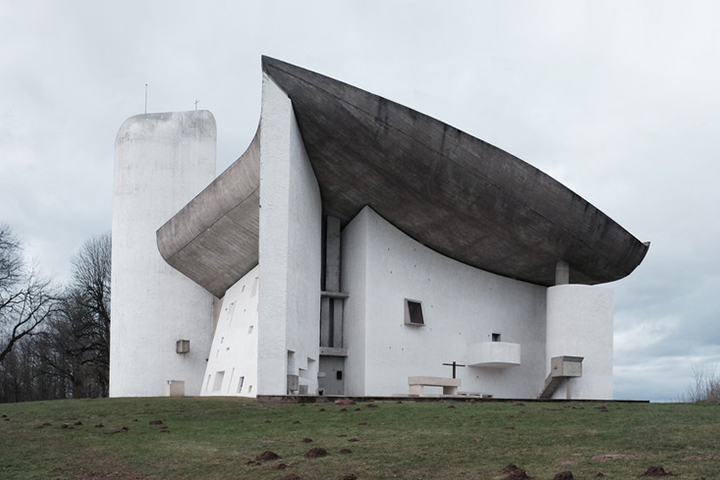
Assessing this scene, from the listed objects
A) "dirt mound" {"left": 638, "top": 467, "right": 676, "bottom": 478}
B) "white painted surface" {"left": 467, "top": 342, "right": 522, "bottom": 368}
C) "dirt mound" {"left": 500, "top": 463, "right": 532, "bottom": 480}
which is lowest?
"dirt mound" {"left": 500, "top": 463, "right": 532, "bottom": 480}

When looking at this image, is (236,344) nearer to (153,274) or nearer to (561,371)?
(153,274)

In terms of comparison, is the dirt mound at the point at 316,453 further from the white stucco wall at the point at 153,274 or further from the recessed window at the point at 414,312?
the white stucco wall at the point at 153,274

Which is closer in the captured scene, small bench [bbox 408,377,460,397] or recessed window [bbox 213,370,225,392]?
small bench [bbox 408,377,460,397]

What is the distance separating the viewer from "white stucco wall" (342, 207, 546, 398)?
85.4ft

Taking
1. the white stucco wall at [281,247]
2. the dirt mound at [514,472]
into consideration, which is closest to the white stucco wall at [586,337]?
the white stucco wall at [281,247]

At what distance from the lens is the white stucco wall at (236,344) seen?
1016 inches

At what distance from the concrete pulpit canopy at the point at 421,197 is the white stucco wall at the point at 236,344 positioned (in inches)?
47.5

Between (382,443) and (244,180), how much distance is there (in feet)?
47.6

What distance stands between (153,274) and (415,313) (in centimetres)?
1228

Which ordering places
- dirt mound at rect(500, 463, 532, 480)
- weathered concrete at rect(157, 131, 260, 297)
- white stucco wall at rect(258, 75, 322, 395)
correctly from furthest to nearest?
weathered concrete at rect(157, 131, 260, 297), white stucco wall at rect(258, 75, 322, 395), dirt mound at rect(500, 463, 532, 480)

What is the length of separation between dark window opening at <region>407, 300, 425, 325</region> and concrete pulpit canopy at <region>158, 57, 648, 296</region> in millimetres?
2161

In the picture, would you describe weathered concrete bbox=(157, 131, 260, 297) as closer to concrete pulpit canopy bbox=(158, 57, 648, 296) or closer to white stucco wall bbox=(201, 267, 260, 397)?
concrete pulpit canopy bbox=(158, 57, 648, 296)

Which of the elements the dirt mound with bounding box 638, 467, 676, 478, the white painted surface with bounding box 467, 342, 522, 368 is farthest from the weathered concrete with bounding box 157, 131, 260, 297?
the dirt mound with bounding box 638, 467, 676, 478

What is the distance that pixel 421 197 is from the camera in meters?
24.8
